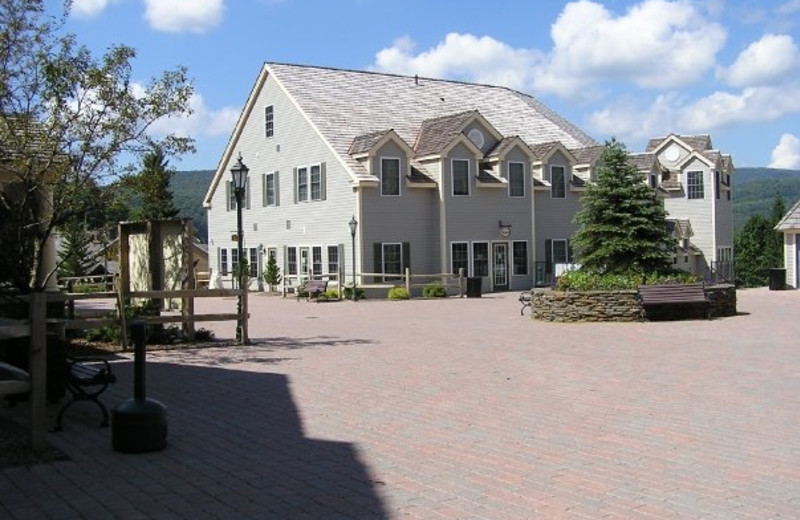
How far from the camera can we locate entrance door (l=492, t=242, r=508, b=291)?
1515 inches

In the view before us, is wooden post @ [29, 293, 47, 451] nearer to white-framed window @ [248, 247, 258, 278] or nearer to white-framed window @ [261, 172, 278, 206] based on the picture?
white-framed window @ [261, 172, 278, 206]

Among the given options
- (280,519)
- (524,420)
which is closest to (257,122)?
(524,420)

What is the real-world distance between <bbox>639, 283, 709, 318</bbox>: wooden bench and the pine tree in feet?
6.81

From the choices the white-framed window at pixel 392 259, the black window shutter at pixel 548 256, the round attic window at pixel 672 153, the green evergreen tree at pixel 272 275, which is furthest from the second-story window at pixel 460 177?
the round attic window at pixel 672 153

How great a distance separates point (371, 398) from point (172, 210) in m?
54.7

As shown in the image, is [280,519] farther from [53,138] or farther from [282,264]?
[282,264]

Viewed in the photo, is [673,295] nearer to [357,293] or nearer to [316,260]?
[357,293]

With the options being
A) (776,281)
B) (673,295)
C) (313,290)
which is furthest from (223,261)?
(673,295)

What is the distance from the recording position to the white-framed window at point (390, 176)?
3538cm

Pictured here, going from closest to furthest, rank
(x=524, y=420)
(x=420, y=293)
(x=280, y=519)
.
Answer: (x=280, y=519), (x=524, y=420), (x=420, y=293)

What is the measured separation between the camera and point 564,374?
1245 cm

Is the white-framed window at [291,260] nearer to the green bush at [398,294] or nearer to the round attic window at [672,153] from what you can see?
the green bush at [398,294]

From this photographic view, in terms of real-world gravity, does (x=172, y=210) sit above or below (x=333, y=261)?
above

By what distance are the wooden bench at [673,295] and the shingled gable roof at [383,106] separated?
15.8 meters
